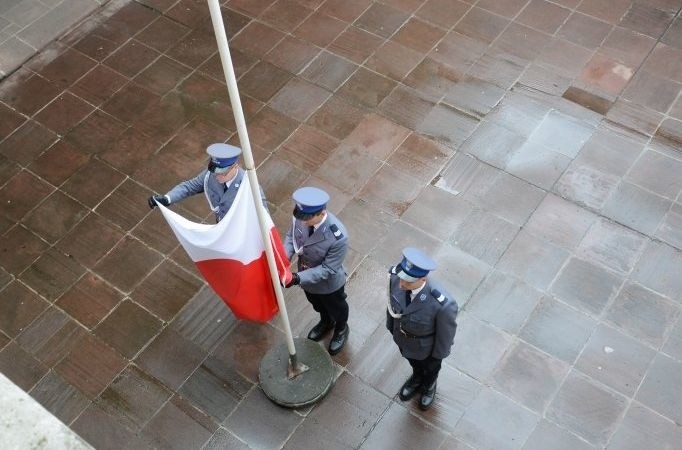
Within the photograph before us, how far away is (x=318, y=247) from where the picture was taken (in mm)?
5008

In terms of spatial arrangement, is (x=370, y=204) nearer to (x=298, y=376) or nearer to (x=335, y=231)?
(x=335, y=231)

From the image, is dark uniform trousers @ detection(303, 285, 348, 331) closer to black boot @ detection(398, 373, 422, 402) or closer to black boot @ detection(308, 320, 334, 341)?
black boot @ detection(308, 320, 334, 341)

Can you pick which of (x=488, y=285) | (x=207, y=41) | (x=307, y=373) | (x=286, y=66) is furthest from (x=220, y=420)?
(x=207, y=41)

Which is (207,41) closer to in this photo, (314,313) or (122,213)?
(122,213)

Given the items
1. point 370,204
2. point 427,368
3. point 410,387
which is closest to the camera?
point 427,368

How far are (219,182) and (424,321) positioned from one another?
1883 mm

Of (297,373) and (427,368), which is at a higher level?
(427,368)

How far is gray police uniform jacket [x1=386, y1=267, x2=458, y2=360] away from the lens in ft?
15.1

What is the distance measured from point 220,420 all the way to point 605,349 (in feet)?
10.3

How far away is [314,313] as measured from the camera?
6023 mm

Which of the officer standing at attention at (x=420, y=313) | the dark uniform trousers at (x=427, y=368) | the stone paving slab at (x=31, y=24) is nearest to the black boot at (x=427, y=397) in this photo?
the dark uniform trousers at (x=427, y=368)

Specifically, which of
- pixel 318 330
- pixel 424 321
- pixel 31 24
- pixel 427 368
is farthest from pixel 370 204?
pixel 31 24

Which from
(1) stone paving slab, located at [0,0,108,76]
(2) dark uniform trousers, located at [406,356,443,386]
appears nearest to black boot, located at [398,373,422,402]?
(2) dark uniform trousers, located at [406,356,443,386]

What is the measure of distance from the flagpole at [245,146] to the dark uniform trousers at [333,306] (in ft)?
1.40
